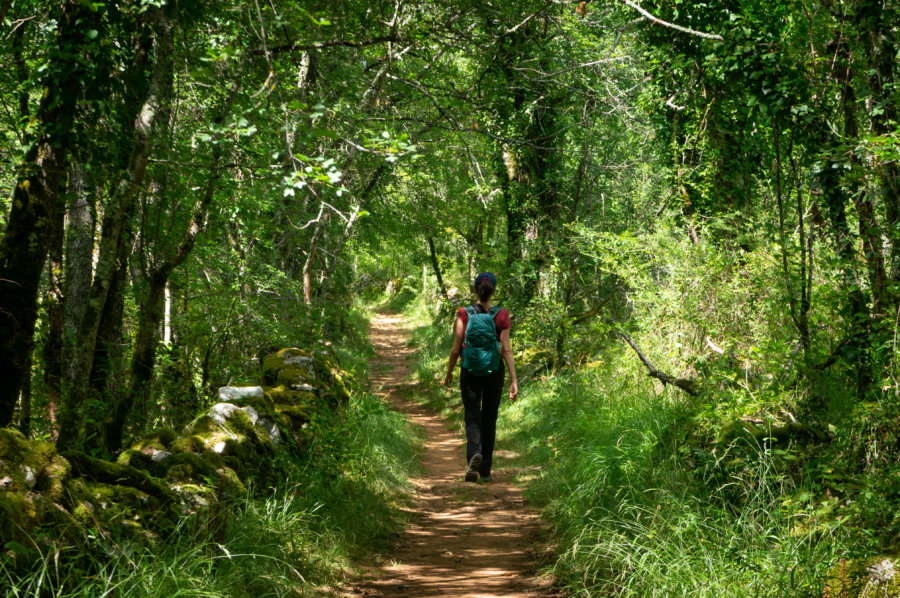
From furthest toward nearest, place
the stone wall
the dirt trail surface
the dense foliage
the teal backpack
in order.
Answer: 1. the teal backpack
2. the dirt trail surface
3. the dense foliage
4. the stone wall

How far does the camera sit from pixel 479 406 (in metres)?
6.80

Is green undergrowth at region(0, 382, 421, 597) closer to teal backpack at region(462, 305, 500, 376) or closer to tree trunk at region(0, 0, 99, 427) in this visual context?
teal backpack at region(462, 305, 500, 376)

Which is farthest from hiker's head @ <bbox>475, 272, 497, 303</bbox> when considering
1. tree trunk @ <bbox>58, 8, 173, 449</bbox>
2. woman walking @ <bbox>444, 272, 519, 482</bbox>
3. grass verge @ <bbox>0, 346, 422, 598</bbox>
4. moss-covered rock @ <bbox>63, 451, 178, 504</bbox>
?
moss-covered rock @ <bbox>63, 451, 178, 504</bbox>

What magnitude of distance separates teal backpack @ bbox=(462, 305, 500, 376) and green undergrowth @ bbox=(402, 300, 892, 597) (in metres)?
1.41

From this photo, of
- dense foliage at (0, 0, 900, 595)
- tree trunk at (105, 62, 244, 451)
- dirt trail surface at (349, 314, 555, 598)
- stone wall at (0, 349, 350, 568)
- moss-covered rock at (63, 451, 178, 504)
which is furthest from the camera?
tree trunk at (105, 62, 244, 451)

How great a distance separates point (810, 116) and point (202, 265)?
271 inches

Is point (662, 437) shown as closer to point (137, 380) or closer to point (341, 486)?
point (341, 486)

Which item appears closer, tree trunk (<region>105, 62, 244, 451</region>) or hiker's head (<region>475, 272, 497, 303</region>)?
tree trunk (<region>105, 62, 244, 451</region>)

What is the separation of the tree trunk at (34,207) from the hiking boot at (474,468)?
159 inches

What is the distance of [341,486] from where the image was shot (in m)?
6.31

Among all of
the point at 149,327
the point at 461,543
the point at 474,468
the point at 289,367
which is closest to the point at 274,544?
the point at 461,543

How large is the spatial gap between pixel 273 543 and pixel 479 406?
2827 mm

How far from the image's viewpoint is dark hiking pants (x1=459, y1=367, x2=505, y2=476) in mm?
6652

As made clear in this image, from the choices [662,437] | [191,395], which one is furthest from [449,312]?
[662,437]
